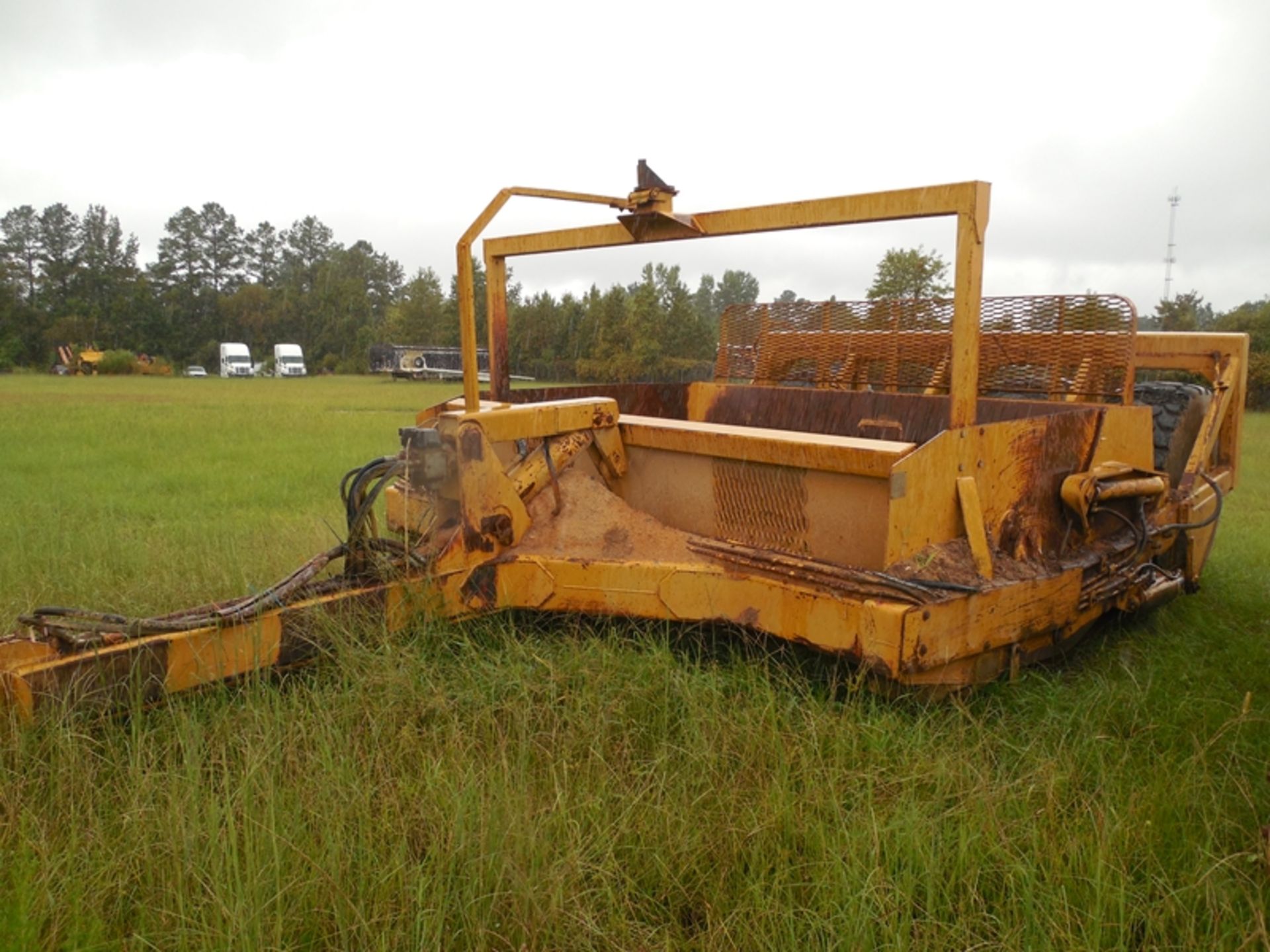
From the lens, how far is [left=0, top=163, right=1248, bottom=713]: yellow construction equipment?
10.1 feet

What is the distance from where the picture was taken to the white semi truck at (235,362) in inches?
2156

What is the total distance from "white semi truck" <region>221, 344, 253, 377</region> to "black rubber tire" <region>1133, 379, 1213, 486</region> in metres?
54.8

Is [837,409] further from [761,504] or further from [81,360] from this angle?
[81,360]

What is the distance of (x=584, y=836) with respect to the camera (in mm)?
2529

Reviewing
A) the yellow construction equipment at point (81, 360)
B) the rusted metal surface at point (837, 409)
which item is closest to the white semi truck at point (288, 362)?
the yellow construction equipment at point (81, 360)

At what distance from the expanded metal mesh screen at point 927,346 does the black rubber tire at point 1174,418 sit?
77 cm

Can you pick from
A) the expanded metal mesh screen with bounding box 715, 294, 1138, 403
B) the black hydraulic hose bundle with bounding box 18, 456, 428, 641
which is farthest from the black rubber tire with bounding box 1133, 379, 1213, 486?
the black hydraulic hose bundle with bounding box 18, 456, 428, 641

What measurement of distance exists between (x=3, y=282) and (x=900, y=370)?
6876 centimetres

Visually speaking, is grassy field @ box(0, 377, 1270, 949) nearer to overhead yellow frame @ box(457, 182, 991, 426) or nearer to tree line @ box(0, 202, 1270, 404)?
overhead yellow frame @ box(457, 182, 991, 426)

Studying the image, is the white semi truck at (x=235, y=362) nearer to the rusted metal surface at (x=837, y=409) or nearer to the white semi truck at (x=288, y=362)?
the white semi truck at (x=288, y=362)

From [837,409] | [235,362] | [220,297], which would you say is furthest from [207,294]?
[837,409]

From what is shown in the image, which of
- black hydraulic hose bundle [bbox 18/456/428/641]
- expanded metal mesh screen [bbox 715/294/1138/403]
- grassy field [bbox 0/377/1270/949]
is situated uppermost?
expanded metal mesh screen [bbox 715/294/1138/403]

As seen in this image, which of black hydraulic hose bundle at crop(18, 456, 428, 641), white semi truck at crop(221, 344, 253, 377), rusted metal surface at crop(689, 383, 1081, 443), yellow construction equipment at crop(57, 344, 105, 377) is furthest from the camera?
white semi truck at crop(221, 344, 253, 377)

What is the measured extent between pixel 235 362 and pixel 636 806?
56.9m
